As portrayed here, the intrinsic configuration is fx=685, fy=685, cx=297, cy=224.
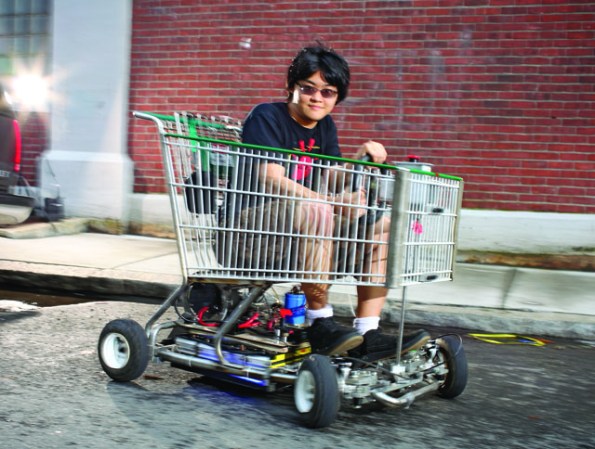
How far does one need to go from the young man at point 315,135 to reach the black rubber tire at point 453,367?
225 millimetres

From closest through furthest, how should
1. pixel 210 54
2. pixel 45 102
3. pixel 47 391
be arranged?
pixel 47 391 → pixel 210 54 → pixel 45 102

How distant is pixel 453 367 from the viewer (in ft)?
11.1

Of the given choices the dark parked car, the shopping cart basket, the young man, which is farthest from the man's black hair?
the dark parked car

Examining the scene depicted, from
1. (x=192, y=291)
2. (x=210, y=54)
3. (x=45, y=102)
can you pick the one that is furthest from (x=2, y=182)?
(x=192, y=291)

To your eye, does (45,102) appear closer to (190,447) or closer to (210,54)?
(210,54)

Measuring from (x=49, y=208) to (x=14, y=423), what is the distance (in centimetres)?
624

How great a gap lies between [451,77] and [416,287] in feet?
8.91

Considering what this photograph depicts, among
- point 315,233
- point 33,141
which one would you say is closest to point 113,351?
point 315,233

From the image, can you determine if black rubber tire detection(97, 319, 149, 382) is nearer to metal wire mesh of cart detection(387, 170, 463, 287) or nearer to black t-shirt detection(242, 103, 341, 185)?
black t-shirt detection(242, 103, 341, 185)

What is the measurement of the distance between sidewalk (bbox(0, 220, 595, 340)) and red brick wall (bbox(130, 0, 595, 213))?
117 cm

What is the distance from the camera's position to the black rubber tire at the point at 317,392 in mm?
2818

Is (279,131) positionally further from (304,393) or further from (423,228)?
(304,393)

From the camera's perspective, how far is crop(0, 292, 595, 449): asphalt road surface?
9.13ft

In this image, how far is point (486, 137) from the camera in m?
7.57
